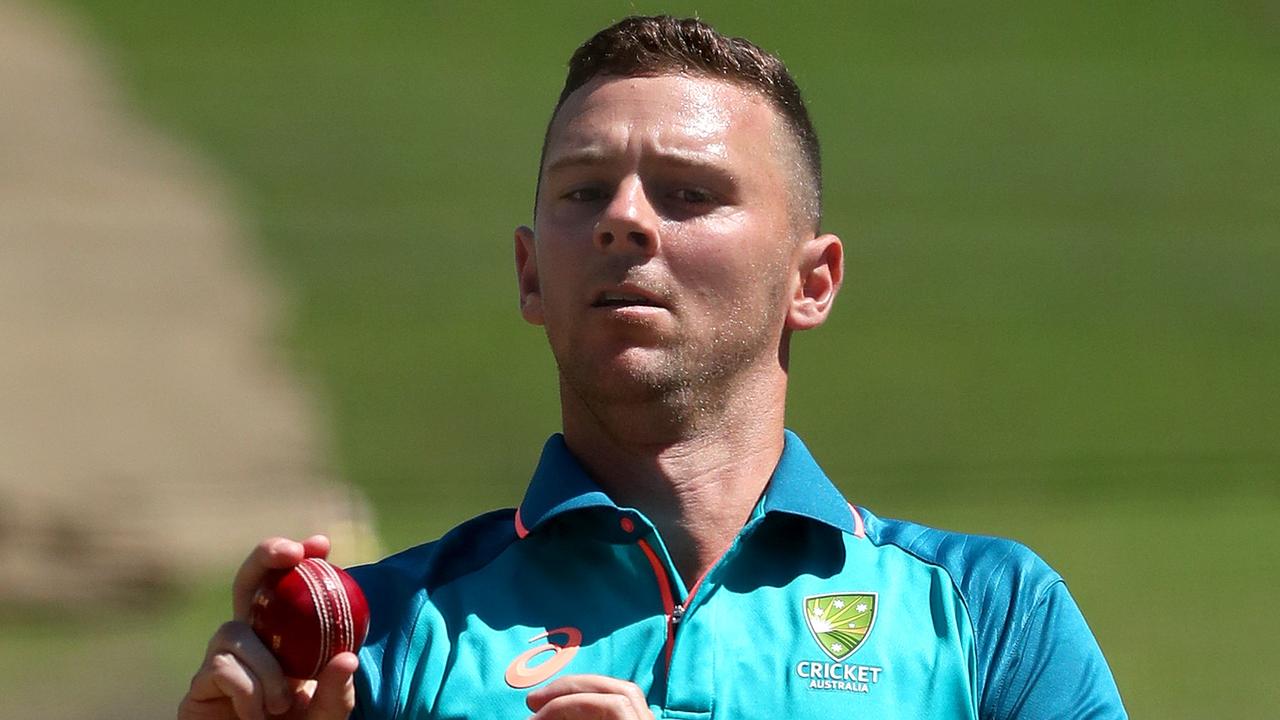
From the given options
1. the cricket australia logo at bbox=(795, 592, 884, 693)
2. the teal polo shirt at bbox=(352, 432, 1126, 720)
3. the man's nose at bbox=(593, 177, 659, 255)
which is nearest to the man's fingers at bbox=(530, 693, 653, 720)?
the teal polo shirt at bbox=(352, 432, 1126, 720)

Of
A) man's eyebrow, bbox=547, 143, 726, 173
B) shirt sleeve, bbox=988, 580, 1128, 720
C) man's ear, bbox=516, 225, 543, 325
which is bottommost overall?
shirt sleeve, bbox=988, 580, 1128, 720

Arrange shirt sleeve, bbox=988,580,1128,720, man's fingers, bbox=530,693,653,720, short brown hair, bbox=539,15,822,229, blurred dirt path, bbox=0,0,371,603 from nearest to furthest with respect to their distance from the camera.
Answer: man's fingers, bbox=530,693,653,720
shirt sleeve, bbox=988,580,1128,720
short brown hair, bbox=539,15,822,229
blurred dirt path, bbox=0,0,371,603

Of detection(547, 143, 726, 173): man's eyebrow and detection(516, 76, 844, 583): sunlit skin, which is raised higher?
detection(547, 143, 726, 173): man's eyebrow

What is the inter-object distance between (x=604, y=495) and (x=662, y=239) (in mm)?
306

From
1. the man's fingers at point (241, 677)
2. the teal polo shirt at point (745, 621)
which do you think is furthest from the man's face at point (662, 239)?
the man's fingers at point (241, 677)

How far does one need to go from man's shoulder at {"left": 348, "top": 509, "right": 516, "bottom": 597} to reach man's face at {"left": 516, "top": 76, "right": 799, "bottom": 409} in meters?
0.20

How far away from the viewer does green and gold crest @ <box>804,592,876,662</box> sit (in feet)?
6.06

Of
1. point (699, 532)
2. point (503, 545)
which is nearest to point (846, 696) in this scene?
point (699, 532)

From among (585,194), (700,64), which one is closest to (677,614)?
(585,194)

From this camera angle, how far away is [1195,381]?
5176mm

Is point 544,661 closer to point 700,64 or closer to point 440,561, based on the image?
point 440,561

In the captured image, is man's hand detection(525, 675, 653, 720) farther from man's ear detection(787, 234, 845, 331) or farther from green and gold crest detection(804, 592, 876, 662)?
man's ear detection(787, 234, 845, 331)

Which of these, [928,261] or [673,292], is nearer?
[673,292]

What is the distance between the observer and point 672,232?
1.97 metres
